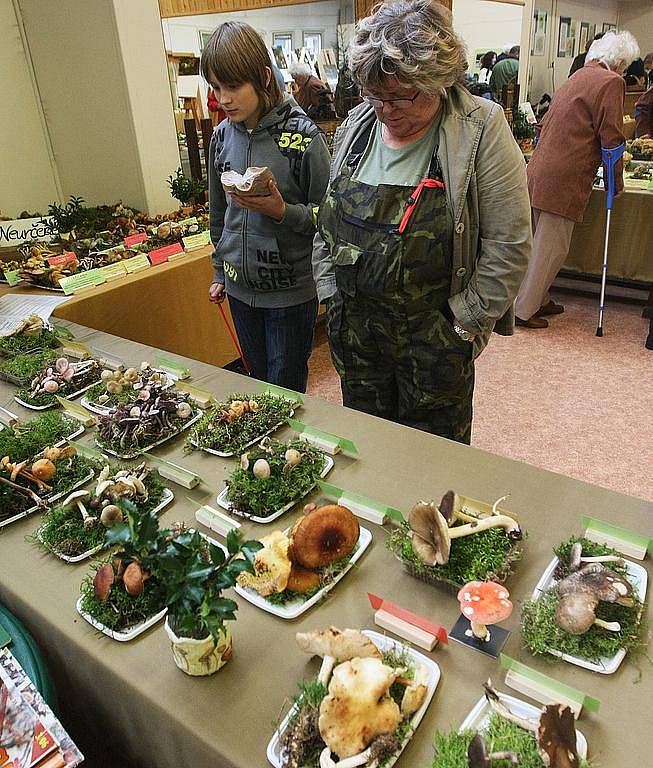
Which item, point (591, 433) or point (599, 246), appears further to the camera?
point (599, 246)

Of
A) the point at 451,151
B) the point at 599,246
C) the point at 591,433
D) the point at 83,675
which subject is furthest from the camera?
the point at 599,246

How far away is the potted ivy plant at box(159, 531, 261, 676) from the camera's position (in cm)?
72

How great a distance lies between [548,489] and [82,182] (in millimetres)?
3232

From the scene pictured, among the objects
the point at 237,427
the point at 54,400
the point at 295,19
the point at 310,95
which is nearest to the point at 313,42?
the point at 295,19

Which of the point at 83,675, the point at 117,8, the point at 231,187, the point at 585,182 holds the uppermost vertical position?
the point at 117,8

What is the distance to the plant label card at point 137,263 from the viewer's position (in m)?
2.47

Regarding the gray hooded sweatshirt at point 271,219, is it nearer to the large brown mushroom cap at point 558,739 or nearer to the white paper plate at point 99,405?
the white paper plate at point 99,405

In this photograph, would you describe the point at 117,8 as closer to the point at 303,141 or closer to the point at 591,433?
the point at 303,141

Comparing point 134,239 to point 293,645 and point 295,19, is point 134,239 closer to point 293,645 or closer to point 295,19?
point 293,645

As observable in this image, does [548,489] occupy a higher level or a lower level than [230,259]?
lower

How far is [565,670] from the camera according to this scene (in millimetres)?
771

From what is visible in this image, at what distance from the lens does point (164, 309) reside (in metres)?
2.53

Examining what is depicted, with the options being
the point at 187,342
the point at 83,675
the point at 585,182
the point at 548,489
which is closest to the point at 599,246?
the point at 585,182

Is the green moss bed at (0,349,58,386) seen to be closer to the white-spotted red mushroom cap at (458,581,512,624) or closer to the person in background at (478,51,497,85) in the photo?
the white-spotted red mushroom cap at (458,581,512,624)
